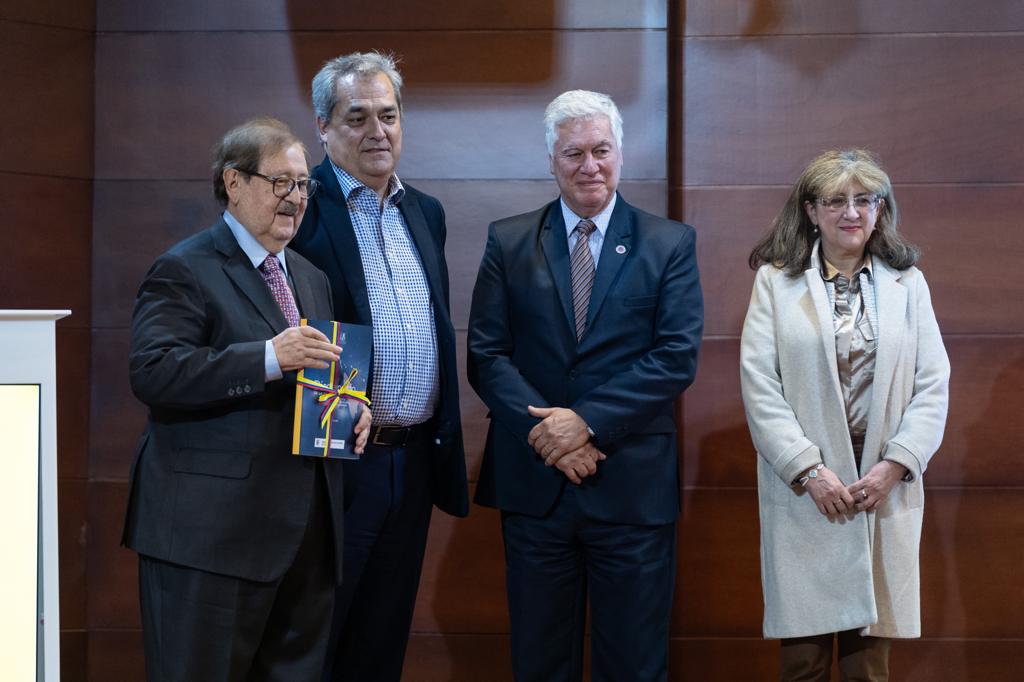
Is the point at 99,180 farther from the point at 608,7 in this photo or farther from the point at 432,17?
the point at 608,7

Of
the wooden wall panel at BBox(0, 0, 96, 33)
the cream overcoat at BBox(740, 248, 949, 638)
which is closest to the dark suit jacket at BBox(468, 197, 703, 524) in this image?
the cream overcoat at BBox(740, 248, 949, 638)

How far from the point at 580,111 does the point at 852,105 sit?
134 cm

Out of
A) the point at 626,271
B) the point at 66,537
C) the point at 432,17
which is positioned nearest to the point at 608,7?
the point at 432,17

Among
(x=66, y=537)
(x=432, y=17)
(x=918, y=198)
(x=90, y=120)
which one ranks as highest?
(x=432, y=17)

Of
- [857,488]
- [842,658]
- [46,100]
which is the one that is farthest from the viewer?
[46,100]

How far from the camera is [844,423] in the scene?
274 cm

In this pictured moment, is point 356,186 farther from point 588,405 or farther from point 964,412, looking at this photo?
point 964,412

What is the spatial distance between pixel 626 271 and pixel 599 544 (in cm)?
71

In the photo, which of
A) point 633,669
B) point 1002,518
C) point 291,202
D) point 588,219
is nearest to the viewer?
point 291,202

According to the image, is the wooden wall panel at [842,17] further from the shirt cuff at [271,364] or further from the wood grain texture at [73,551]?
the wood grain texture at [73,551]

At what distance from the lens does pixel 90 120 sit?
368 centimetres

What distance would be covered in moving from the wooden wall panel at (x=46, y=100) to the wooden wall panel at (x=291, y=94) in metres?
0.06

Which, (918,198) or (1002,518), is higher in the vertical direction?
(918,198)

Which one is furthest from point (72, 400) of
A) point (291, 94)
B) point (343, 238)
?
point (343, 238)
